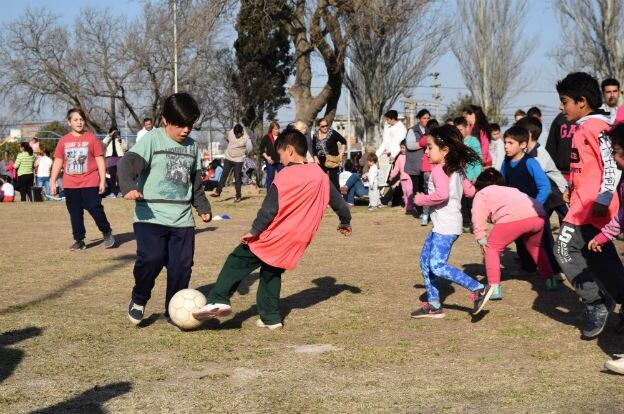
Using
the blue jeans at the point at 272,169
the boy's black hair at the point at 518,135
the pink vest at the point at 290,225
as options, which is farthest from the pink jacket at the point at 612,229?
the blue jeans at the point at 272,169

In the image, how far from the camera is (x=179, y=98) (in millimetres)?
6137

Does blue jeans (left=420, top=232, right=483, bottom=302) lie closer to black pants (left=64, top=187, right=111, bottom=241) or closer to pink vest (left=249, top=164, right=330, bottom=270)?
pink vest (left=249, top=164, right=330, bottom=270)

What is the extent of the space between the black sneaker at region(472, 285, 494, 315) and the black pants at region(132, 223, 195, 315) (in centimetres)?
217

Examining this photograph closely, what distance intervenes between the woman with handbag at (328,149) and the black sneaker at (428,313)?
361 inches

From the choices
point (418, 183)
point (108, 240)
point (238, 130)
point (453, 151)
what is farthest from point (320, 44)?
point (453, 151)

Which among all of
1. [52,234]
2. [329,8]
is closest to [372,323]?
[52,234]

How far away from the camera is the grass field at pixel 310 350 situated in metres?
4.29

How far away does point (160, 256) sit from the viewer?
6168mm

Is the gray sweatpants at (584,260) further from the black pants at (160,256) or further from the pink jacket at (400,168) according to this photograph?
the pink jacket at (400,168)

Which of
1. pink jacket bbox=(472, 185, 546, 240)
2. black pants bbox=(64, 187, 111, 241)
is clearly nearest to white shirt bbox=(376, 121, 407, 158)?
black pants bbox=(64, 187, 111, 241)

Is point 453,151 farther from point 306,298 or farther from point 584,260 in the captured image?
point 306,298

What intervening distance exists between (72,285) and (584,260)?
16.0ft

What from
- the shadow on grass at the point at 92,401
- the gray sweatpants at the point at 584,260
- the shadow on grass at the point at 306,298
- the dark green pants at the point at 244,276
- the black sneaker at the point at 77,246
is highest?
the gray sweatpants at the point at 584,260

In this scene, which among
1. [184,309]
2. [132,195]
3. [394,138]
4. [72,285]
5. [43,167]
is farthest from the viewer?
[43,167]
